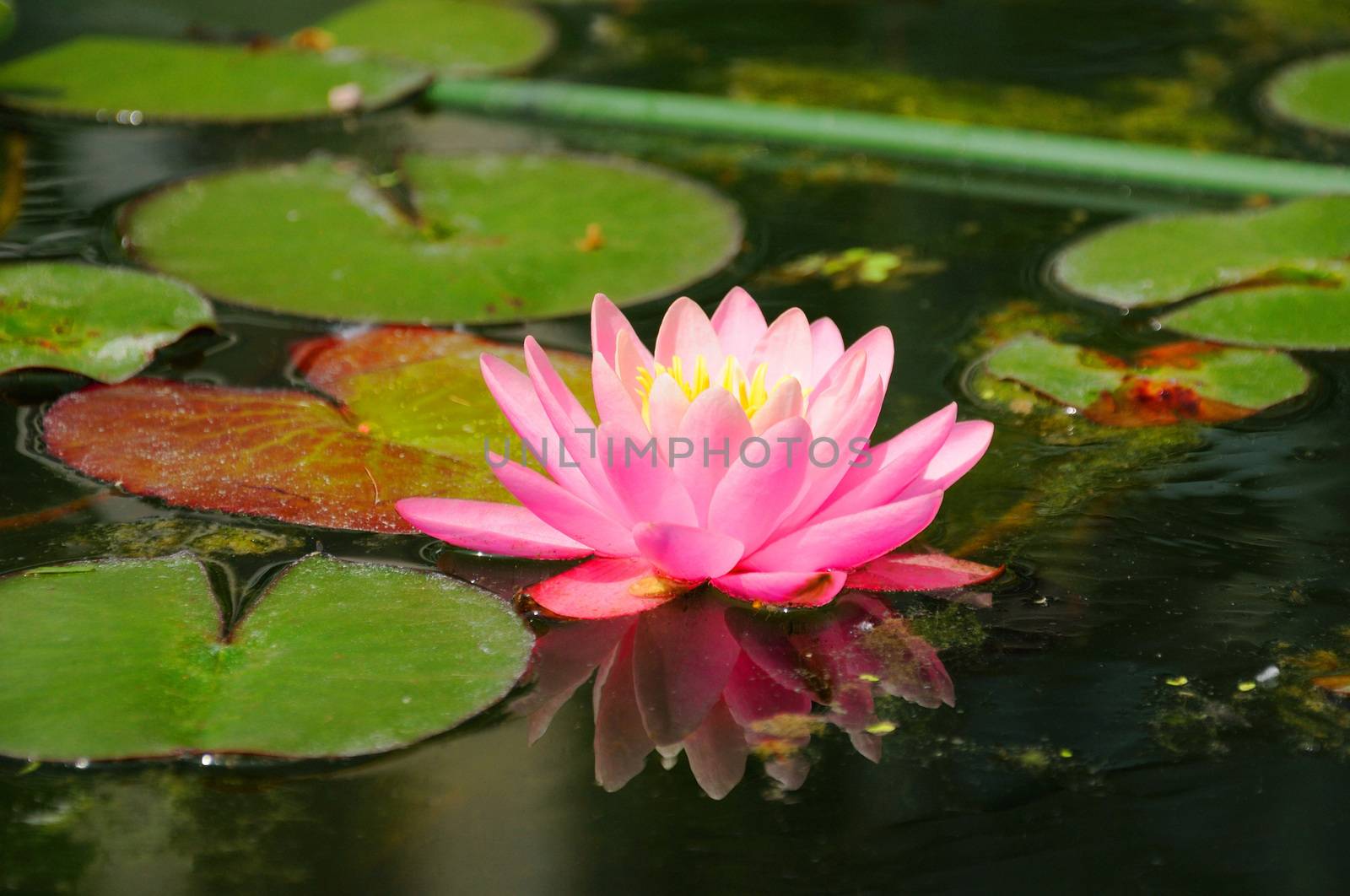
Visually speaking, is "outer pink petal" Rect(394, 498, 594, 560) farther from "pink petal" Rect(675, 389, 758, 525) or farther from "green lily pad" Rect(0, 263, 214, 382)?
"green lily pad" Rect(0, 263, 214, 382)

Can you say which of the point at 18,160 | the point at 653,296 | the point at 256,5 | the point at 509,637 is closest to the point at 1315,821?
the point at 509,637

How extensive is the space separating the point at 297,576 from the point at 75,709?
0.90ft

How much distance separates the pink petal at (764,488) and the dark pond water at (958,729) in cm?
21

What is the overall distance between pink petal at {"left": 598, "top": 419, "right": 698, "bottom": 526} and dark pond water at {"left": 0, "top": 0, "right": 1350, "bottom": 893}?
7.8 inches

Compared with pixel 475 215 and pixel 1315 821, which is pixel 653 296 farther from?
pixel 1315 821

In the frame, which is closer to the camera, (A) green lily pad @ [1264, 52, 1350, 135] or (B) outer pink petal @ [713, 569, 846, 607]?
(B) outer pink petal @ [713, 569, 846, 607]

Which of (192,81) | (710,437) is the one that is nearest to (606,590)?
(710,437)

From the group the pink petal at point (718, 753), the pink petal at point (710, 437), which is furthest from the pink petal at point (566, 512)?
the pink petal at point (718, 753)

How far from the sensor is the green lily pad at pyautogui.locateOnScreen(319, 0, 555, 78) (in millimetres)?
3424

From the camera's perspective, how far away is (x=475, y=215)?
2.47m

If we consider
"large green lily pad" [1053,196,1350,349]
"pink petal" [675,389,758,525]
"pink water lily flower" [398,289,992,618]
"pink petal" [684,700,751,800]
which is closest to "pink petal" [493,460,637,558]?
"pink water lily flower" [398,289,992,618]

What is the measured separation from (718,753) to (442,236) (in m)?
1.39

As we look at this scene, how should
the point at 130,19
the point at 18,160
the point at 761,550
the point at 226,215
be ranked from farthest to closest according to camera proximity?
the point at 130,19, the point at 18,160, the point at 226,215, the point at 761,550

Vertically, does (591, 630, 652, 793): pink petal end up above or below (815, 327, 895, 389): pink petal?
below
